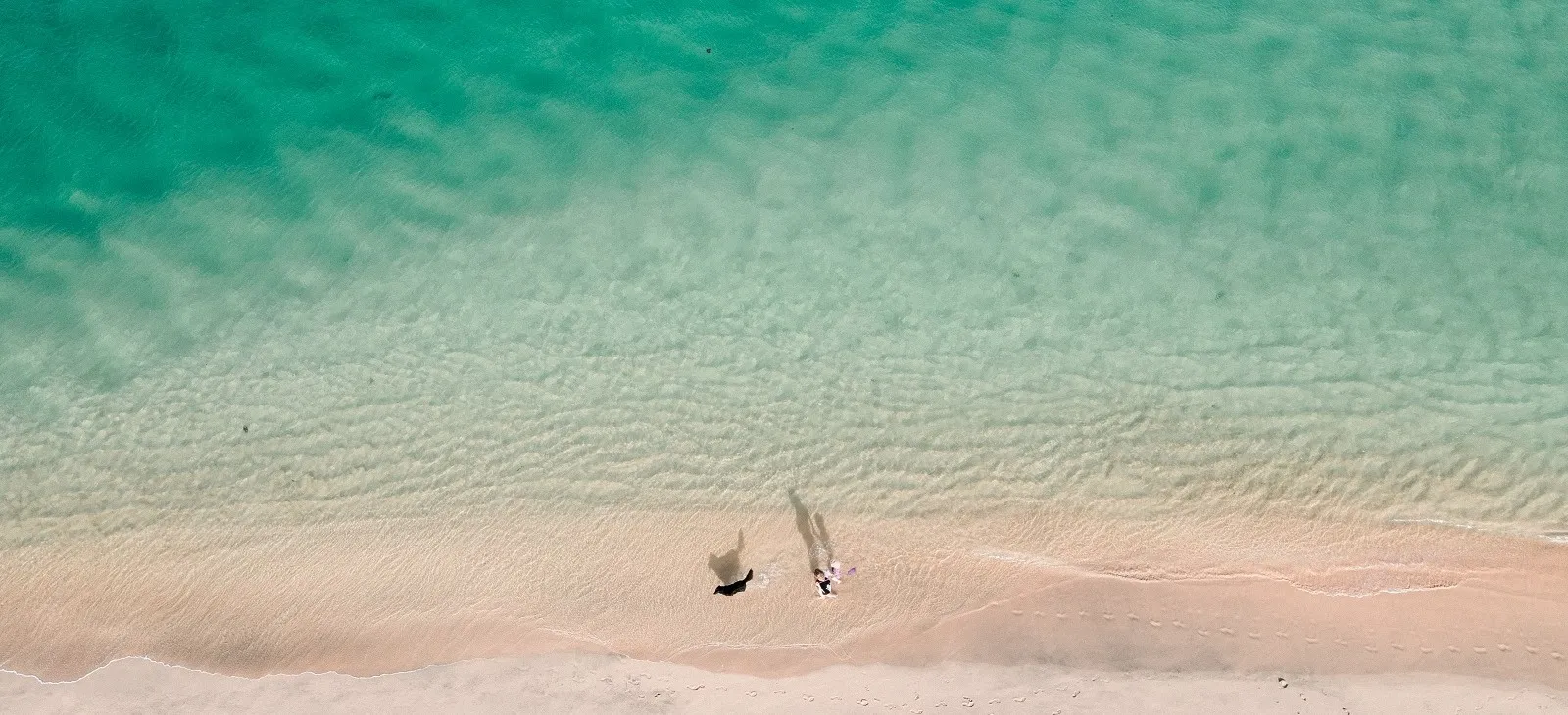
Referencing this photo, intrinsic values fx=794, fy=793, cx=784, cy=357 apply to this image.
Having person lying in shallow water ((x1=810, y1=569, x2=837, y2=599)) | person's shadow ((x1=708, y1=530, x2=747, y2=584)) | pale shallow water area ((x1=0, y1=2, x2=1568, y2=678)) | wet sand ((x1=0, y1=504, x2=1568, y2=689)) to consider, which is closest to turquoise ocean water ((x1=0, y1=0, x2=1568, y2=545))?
pale shallow water area ((x1=0, y1=2, x2=1568, y2=678))

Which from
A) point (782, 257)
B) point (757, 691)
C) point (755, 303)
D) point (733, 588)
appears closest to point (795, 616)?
point (733, 588)

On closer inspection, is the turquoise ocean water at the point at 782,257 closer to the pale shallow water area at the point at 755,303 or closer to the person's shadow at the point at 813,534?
the pale shallow water area at the point at 755,303

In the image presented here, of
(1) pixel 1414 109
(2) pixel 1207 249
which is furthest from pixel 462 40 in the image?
(1) pixel 1414 109

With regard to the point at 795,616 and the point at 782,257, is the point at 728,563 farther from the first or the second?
the point at 782,257

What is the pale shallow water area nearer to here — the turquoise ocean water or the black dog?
the turquoise ocean water

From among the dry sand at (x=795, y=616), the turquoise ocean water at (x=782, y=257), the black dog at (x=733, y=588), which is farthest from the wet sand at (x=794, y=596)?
the turquoise ocean water at (x=782, y=257)

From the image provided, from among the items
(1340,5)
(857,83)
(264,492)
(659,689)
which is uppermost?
(1340,5)

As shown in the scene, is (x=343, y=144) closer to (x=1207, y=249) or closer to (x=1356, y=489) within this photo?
(x=1207, y=249)

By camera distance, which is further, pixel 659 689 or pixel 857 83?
pixel 857 83
